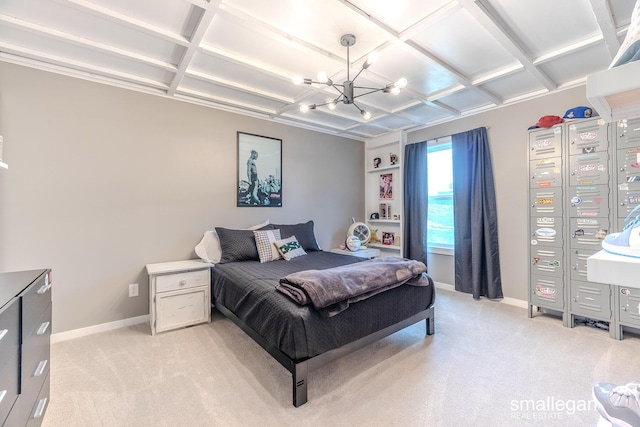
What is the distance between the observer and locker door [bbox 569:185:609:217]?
8.77 feet

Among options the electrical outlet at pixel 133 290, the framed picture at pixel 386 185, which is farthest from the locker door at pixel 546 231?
the electrical outlet at pixel 133 290

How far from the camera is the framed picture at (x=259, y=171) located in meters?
3.71

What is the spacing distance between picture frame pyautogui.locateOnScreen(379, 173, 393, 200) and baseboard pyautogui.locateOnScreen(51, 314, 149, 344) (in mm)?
3819

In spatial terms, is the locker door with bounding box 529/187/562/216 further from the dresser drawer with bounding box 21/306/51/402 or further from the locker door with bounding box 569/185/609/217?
the dresser drawer with bounding box 21/306/51/402

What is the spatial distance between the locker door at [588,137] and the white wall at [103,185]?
11.6ft

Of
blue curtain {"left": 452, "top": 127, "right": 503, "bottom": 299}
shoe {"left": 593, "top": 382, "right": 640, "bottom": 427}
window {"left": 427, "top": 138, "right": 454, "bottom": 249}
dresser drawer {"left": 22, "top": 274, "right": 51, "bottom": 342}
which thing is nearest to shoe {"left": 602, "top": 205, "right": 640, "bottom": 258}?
shoe {"left": 593, "top": 382, "right": 640, "bottom": 427}

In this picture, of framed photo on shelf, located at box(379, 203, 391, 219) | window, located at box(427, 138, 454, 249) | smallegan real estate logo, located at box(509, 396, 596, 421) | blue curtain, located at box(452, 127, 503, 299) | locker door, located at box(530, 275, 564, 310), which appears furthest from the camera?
framed photo on shelf, located at box(379, 203, 391, 219)

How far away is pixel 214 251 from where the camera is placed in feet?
11.1

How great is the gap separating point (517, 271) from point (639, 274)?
142 inches

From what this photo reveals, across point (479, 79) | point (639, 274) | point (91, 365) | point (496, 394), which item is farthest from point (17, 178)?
point (479, 79)

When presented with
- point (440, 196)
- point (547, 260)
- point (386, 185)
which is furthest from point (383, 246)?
point (547, 260)

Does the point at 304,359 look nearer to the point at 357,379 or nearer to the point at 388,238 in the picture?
the point at 357,379

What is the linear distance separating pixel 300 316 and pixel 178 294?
167cm

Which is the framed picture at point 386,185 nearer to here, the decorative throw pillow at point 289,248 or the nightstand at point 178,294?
the decorative throw pillow at point 289,248
